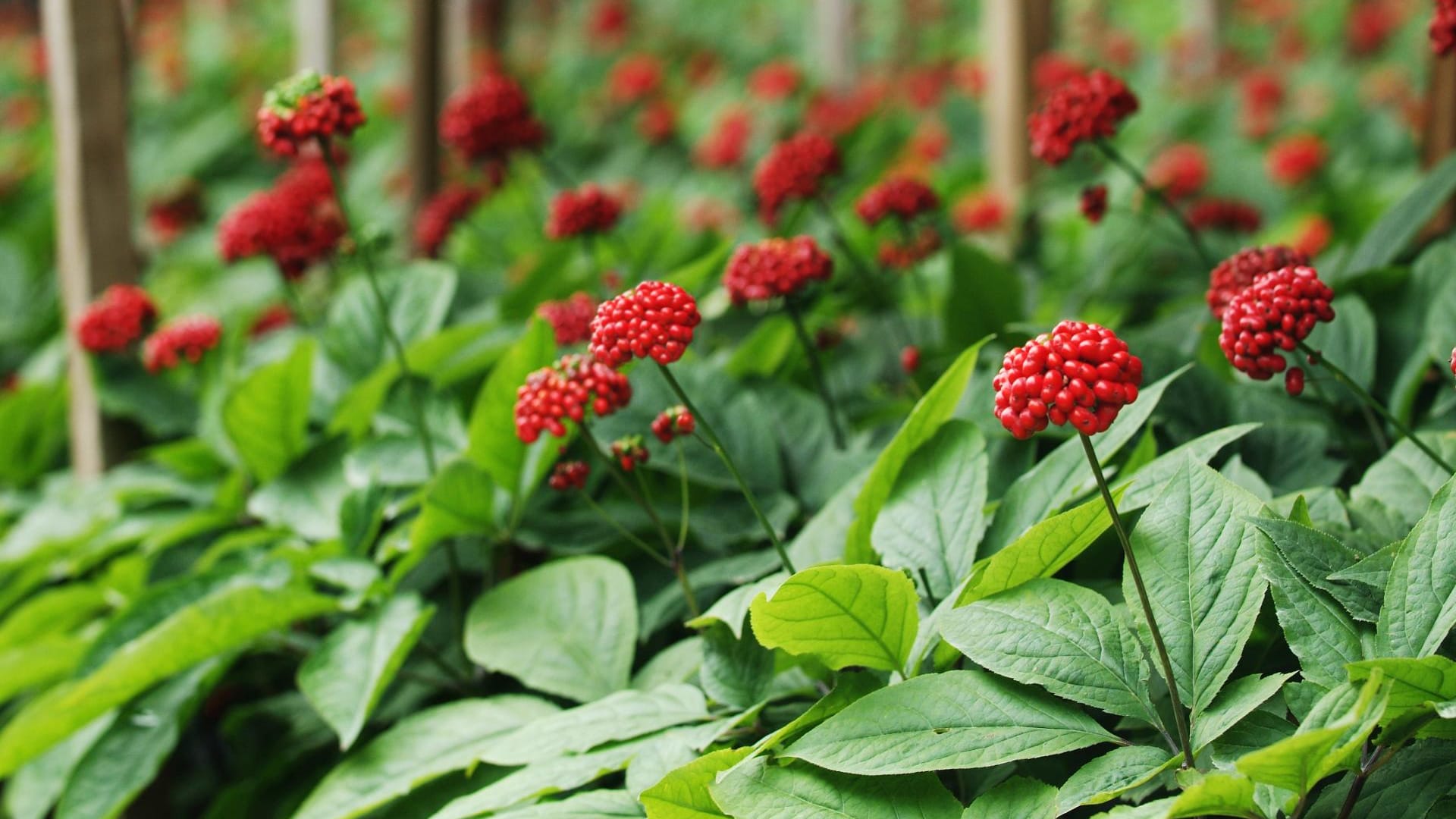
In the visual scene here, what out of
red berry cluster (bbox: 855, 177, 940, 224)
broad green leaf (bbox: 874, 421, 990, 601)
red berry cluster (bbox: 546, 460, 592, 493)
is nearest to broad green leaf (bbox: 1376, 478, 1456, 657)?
broad green leaf (bbox: 874, 421, 990, 601)

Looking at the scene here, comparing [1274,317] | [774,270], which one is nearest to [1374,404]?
[1274,317]

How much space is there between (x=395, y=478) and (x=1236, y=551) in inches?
54.8

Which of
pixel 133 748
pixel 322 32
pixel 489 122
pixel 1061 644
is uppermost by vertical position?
pixel 322 32

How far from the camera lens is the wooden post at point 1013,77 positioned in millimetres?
3746

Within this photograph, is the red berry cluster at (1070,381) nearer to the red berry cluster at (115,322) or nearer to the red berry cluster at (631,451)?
the red berry cluster at (631,451)

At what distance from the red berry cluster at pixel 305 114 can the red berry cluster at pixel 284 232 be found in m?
0.71

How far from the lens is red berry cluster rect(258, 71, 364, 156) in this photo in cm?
183

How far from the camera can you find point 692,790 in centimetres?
139

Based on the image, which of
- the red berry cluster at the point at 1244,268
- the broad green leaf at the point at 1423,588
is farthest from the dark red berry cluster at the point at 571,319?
the broad green leaf at the point at 1423,588

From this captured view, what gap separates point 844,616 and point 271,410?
1.39 m

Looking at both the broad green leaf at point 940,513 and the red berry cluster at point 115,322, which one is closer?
the broad green leaf at point 940,513

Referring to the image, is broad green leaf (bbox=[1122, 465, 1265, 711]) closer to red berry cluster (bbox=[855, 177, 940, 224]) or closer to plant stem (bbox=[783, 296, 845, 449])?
plant stem (bbox=[783, 296, 845, 449])

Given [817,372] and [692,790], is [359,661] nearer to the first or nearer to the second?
[692,790]

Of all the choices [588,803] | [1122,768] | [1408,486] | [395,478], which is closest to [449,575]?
[395,478]
